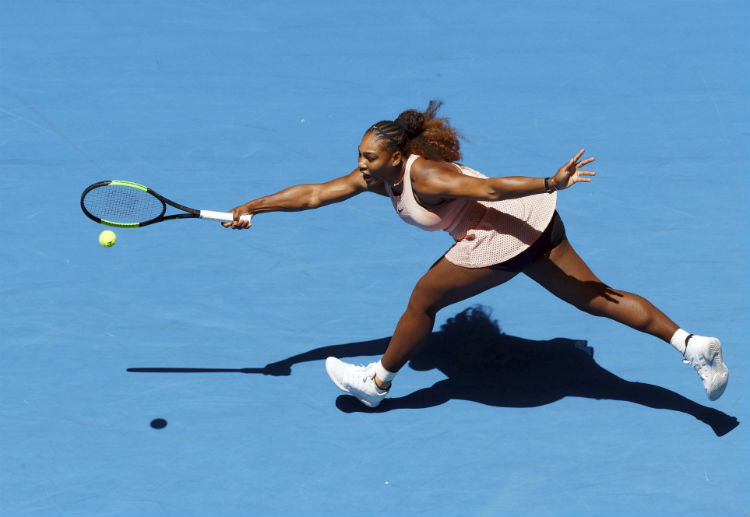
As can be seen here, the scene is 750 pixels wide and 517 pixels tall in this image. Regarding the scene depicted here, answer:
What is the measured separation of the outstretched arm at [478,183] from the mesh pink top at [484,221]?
8cm

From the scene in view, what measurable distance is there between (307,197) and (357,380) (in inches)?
37.2

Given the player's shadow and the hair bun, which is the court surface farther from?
the hair bun

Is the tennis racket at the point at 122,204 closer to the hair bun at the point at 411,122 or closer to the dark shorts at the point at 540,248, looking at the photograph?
the hair bun at the point at 411,122

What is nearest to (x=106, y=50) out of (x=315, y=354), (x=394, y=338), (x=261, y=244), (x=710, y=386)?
(x=261, y=244)

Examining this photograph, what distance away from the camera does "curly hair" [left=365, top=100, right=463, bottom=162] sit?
481 centimetres

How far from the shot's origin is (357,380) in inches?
205

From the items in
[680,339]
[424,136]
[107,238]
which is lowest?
[680,339]

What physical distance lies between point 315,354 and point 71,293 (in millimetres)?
1514

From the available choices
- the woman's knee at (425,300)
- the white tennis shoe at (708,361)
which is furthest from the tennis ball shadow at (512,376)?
the woman's knee at (425,300)

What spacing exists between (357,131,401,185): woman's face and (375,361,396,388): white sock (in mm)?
987

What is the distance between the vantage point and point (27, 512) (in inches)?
187

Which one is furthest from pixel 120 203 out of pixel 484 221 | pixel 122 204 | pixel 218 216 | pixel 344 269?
pixel 484 221

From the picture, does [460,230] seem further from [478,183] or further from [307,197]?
[307,197]

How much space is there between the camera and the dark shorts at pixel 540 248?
192 inches
